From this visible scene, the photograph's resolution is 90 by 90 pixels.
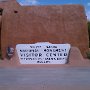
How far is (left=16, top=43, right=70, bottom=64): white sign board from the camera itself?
25141 millimetres

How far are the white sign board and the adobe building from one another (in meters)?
6.41

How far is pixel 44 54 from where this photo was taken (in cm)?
2527

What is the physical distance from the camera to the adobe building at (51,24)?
31516mm

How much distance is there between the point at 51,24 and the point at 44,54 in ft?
22.8

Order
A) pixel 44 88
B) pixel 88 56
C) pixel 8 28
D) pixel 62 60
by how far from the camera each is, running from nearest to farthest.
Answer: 1. pixel 44 88
2. pixel 62 60
3. pixel 88 56
4. pixel 8 28

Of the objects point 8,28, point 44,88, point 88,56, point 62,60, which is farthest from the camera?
point 8,28

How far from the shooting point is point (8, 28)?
105ft

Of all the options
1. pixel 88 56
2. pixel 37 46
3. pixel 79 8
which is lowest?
pixel 88 56

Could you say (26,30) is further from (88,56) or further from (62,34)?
(88,56)

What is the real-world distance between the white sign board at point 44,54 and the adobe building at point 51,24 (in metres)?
6.41

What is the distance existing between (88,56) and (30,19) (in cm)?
650

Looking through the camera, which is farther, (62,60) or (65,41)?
(65,41)

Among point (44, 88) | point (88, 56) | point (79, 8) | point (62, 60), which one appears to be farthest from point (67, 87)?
point (79, 8)

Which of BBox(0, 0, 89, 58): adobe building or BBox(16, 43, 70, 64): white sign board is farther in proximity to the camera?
BBox(0, 0, 89, 58): adobe building
